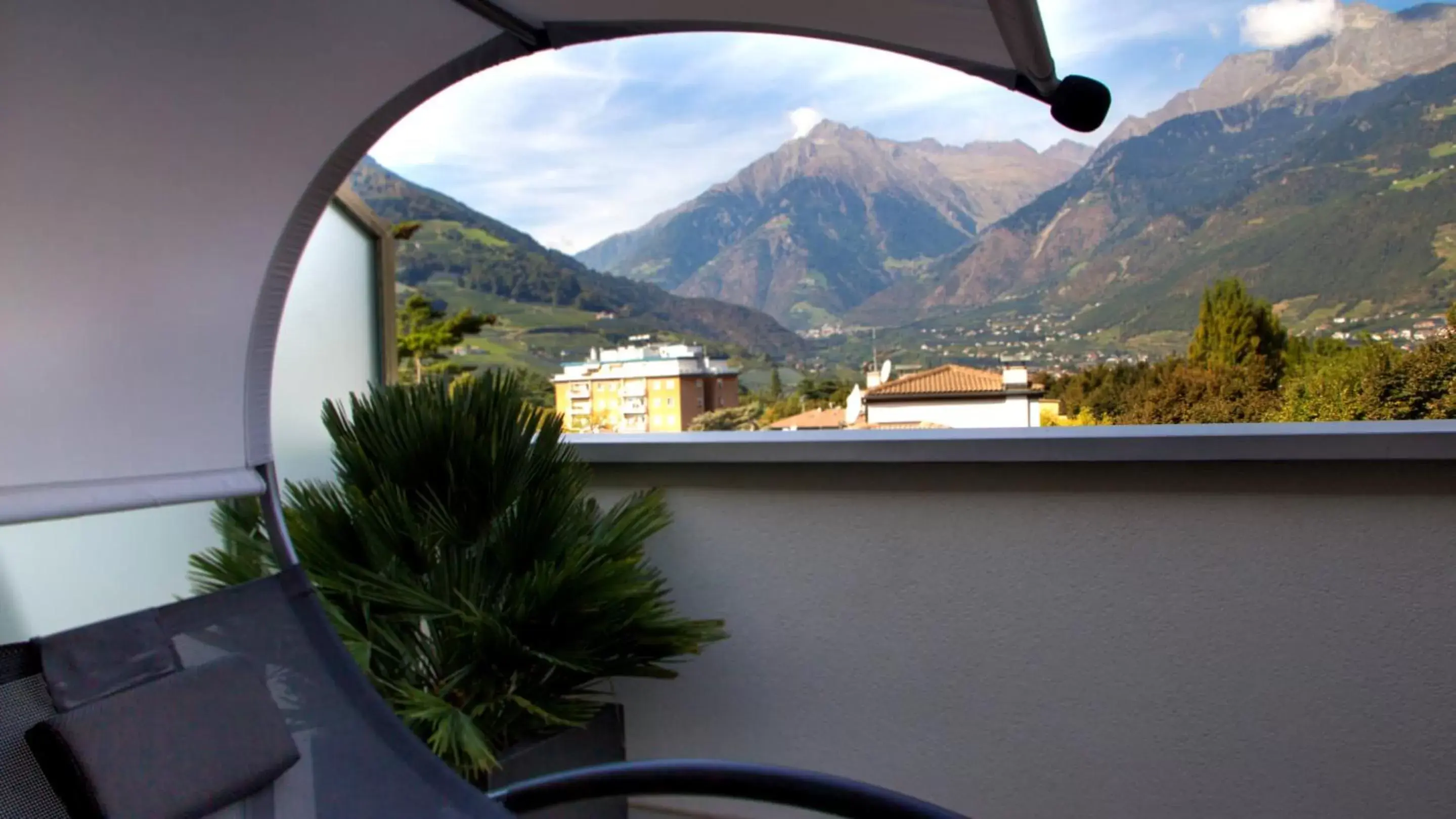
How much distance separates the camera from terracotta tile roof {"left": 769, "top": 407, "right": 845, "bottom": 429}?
2887mm

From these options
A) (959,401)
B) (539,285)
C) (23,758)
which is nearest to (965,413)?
(959,401)

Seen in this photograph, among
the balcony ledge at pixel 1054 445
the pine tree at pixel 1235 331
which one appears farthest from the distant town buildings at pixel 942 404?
the pine tree at pixel 1235 331

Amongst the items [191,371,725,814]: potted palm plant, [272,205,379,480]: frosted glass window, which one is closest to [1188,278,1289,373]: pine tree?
[191,371,725,814]: potted palm plant

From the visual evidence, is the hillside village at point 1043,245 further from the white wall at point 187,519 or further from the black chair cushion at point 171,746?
the black chair cushion at point 171,746

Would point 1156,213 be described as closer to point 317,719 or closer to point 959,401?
point 959,401

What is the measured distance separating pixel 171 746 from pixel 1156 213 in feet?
13.5

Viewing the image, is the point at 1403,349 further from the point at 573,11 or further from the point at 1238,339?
the point at 573,11

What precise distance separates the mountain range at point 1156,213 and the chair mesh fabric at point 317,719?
2907 millimetres

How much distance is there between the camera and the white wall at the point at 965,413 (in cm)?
275

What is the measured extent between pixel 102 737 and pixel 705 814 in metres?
1.59

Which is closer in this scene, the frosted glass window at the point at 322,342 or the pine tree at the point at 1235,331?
the frosted glass window at the point at 322,342

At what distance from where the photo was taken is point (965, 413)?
9.18 feet

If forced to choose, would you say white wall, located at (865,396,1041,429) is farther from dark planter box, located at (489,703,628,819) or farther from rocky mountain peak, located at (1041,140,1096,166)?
rocky mountain peak, located at (1041,140,1096,166)

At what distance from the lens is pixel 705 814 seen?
251cm
